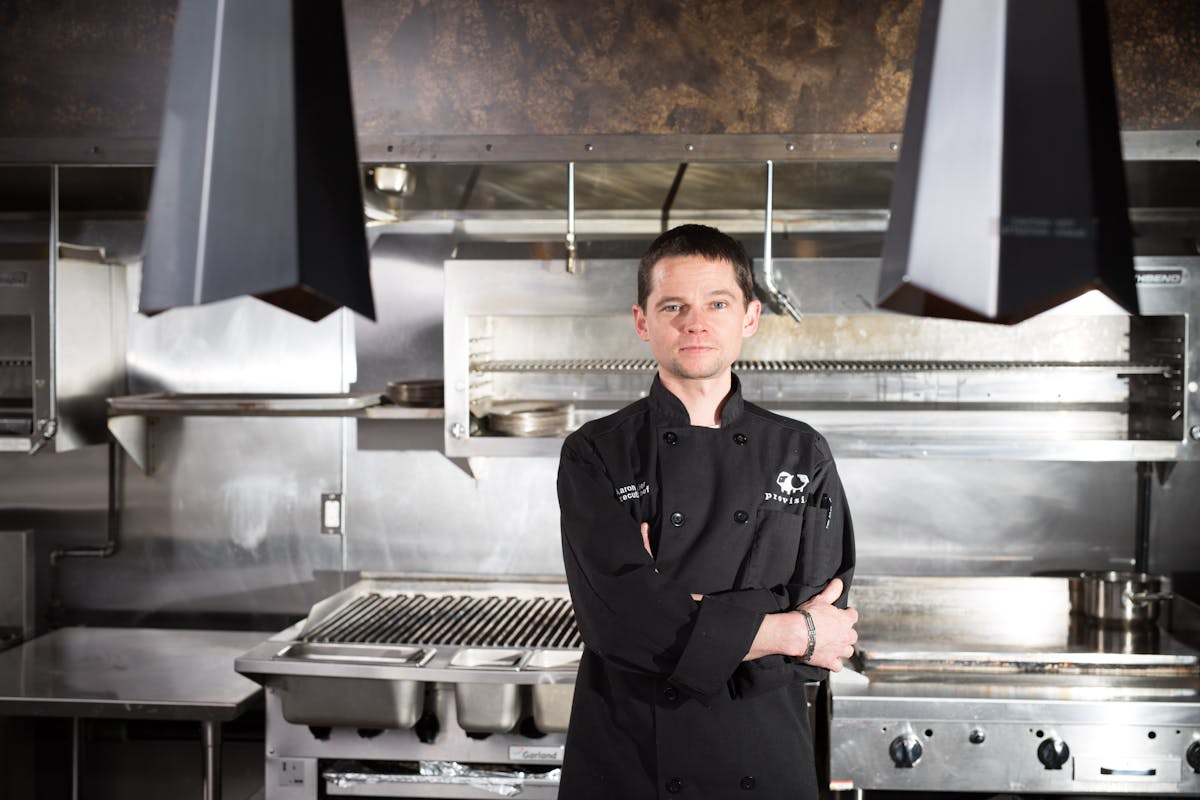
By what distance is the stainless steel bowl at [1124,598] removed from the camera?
10.7 feet

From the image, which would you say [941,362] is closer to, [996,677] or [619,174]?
[996,677]

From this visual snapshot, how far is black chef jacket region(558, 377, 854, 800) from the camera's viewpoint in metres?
1.93

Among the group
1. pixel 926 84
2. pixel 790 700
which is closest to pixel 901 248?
pixel 926 84

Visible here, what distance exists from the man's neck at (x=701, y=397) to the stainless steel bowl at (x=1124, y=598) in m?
1.80

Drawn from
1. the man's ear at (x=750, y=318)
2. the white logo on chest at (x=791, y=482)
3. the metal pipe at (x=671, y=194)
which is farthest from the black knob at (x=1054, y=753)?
the metal pipe at (x=671, y=194)

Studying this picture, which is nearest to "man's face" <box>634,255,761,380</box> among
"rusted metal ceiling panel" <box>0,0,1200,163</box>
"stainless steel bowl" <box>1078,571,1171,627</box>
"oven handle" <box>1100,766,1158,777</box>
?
"rusted metal ceiling panel" <box>0,0,1200,163</box>

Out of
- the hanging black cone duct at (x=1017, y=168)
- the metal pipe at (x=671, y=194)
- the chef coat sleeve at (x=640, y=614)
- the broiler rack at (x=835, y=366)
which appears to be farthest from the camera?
the broiler rack at (x=835, y=366)

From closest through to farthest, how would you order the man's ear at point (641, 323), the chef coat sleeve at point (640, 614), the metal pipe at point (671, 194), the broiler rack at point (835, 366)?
the chef coat sleeve at point (640, 614), the man's ear at point (641, 323), the metal pipe at point (671, 194), the broiler rack at point (835, 366)

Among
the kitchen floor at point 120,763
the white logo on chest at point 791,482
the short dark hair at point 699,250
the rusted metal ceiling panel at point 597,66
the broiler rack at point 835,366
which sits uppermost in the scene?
the rusted metal ceiling panel at point 597,66

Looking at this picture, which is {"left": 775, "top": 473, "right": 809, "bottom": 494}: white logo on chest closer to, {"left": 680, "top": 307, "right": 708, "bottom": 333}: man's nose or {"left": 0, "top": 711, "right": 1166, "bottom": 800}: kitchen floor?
{"left": 680, "top": 307, "right": 708, "bottom": 333}: man's nose

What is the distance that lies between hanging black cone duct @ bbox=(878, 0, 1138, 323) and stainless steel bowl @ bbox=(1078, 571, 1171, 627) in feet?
9.46

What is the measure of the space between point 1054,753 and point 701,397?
1.39 m

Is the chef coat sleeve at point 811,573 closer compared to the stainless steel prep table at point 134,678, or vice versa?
the chef coat sleeve at point 811,573

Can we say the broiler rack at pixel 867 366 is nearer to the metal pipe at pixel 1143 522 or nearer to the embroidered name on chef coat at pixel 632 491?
the metal pipe at pixel 1143 522
